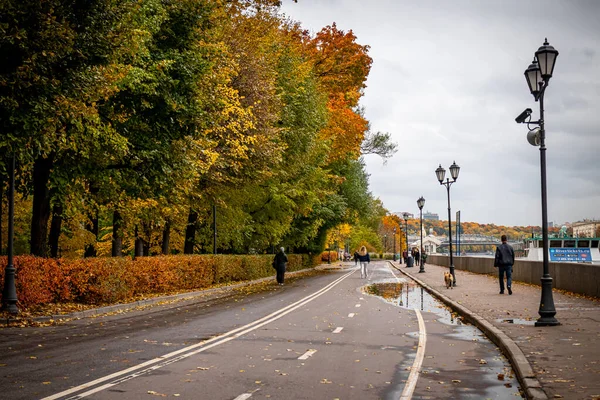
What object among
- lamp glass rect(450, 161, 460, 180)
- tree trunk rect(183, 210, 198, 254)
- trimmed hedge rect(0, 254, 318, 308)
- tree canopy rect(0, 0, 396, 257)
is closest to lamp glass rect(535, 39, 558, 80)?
tree canopy rect(0, 0, 396, 257)

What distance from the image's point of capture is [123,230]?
31.2 metres

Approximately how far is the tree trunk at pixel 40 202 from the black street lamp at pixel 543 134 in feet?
45.0

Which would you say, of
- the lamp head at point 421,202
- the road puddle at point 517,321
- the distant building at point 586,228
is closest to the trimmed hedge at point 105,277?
the road puddle at point 517,321

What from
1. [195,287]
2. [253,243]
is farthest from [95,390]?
[253,243]

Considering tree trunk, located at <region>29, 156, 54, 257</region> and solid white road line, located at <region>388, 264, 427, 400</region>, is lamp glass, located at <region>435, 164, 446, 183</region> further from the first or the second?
solid white road line, located at <region>388, 264, 427, 400</region>

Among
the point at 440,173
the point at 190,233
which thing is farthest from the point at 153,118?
the point at 440,173

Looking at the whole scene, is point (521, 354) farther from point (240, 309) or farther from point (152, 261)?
point (152, 261)

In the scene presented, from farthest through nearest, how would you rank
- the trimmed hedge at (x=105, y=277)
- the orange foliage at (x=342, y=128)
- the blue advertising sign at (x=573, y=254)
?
the blue advertising sign at (x=573, y=254), the orange foliage at (x=342, y=128), the trimmed hedge at (x=105, y=277)

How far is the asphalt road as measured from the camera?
8.20 m

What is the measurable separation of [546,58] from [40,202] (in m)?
14.7

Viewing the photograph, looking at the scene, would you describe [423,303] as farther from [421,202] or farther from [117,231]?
[421,202]

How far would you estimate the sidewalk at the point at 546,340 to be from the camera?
8.08m

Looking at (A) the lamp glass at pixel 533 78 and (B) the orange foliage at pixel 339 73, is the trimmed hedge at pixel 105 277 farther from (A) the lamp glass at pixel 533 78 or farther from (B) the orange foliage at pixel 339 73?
(B) the orange foliage at pixel 339 73

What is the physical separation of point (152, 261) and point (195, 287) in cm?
466
